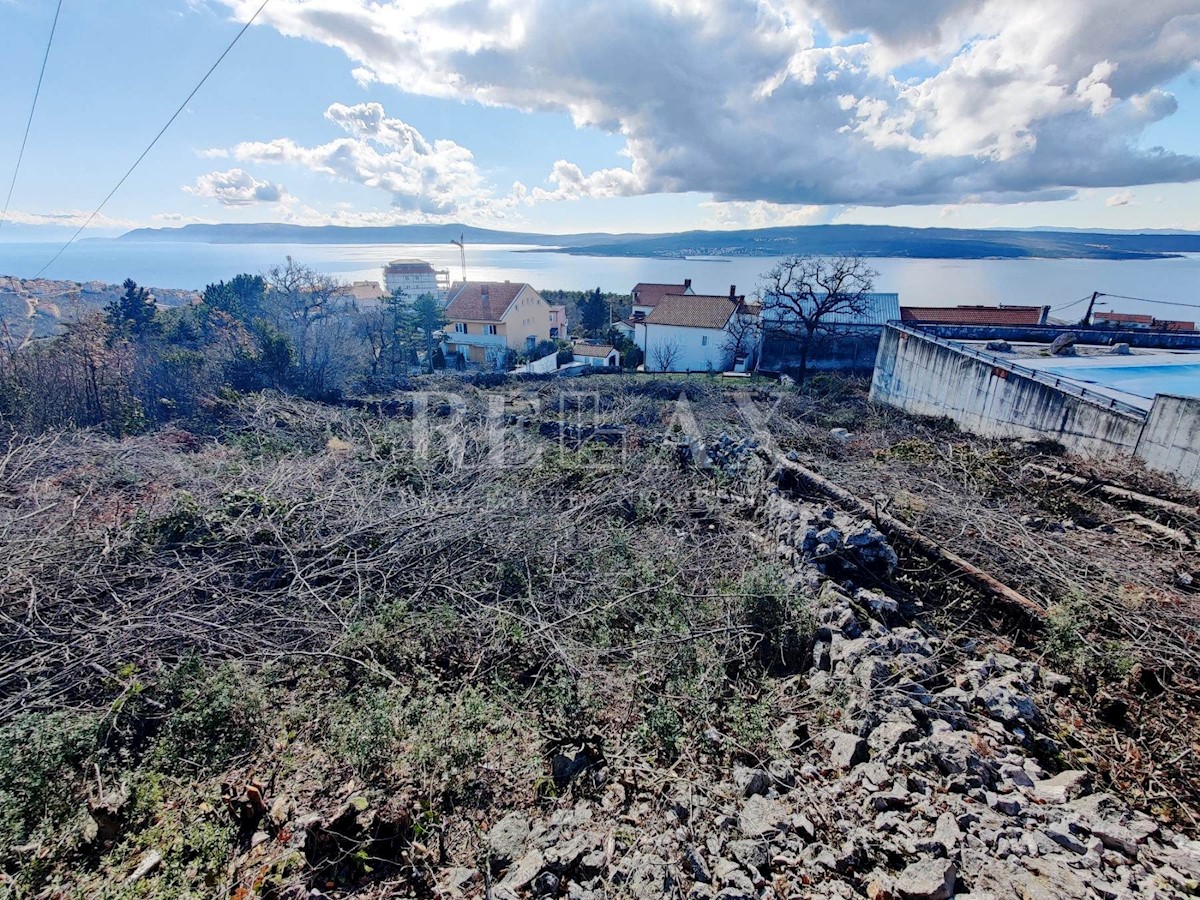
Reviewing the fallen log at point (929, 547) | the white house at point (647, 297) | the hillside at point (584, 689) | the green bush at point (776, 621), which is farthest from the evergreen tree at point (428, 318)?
the green bush at point (776, 621)

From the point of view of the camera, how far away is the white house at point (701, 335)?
27.6 m

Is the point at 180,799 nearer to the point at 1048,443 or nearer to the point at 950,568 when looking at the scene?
the point at 950,568

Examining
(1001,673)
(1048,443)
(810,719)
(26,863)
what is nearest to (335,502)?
Answer: (26,863)

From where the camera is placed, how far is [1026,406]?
11.4m

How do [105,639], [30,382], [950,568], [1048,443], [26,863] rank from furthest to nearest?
[30,382] < [1048,443] < [950,568] < [105,639] < [26,863]

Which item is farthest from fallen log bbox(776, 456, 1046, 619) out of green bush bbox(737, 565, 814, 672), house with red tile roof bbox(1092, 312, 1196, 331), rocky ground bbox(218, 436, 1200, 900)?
house with red tile roof bbox(1092, 312, 1196, 331)

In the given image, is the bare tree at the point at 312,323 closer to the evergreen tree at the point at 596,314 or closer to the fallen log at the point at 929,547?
the fallen log at the point at 929,547

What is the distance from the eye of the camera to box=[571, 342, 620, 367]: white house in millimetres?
28741

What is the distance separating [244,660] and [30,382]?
13.1 m

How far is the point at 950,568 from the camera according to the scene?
5.47 metres

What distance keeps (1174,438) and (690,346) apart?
69.8ft

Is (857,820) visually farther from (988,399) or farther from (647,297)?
(647,297)

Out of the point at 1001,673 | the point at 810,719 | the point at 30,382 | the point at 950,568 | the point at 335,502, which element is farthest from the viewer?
the point at 30,382

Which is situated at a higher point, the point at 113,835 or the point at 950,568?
the point at 950,568
